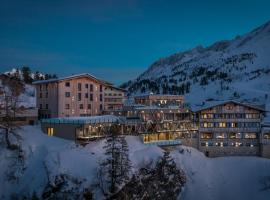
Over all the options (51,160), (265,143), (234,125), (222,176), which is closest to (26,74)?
(234,125)

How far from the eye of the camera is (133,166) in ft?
184

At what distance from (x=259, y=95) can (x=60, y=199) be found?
162936mm

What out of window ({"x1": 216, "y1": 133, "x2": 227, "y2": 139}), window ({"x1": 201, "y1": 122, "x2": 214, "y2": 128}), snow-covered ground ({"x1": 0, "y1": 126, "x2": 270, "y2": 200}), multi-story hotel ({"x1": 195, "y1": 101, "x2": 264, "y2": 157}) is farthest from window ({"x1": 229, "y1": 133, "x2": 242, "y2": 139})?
snow-covered ground ({"x1": 0, "y1": 126, "x2": 270, "y2": 200})

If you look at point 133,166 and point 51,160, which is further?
point 133,166

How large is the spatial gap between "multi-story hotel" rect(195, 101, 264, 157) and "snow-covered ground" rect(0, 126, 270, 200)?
16.2ft

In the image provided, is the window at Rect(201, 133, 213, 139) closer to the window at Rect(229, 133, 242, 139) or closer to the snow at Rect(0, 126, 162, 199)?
the window at Rect(229, 133, 242, 139)

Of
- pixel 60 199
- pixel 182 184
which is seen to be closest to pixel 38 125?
pixel 60 199

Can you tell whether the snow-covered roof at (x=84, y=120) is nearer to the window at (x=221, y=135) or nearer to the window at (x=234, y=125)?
the window at (x=221, y=135)

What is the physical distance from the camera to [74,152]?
183ft

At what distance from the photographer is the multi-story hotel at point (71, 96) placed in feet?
245

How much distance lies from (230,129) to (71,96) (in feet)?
125

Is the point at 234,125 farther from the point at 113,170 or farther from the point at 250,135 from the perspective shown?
the point at 113,170

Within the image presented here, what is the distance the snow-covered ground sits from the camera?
5159 centimetres

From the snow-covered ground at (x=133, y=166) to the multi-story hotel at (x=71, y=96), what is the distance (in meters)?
9.58
